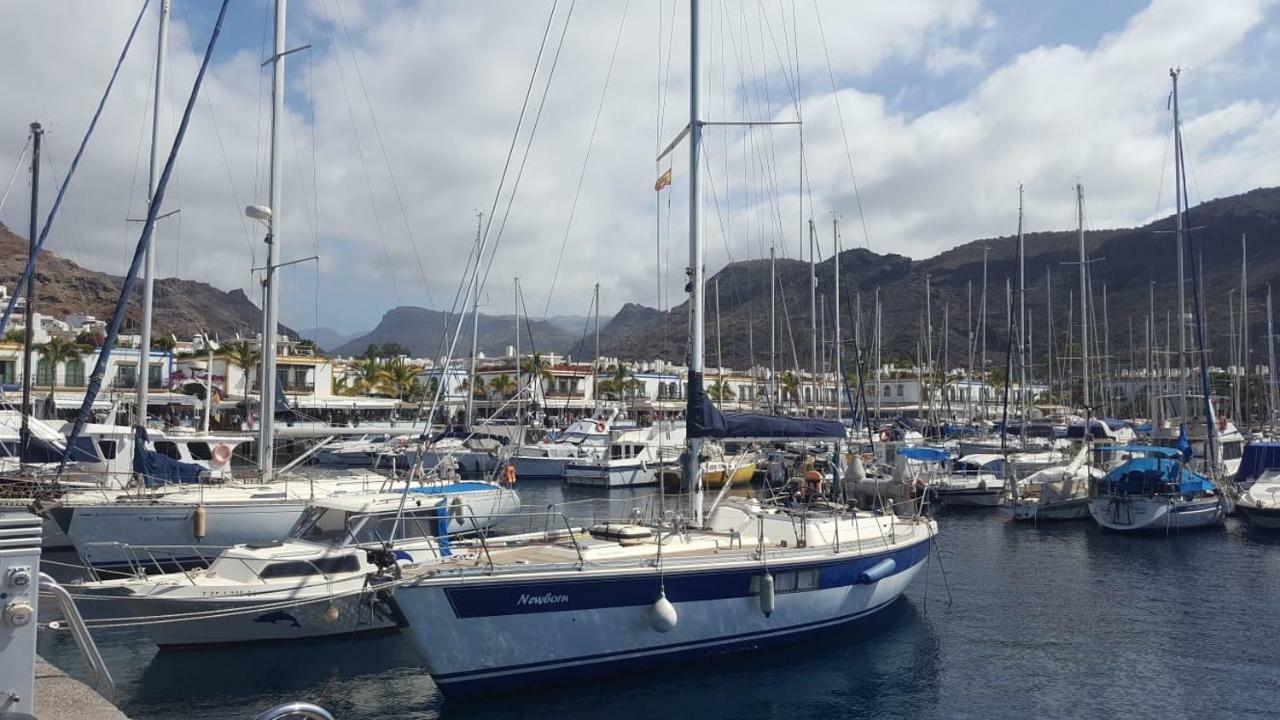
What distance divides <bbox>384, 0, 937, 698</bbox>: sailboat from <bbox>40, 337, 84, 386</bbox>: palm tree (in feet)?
191

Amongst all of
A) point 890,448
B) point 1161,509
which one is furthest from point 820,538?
point 890,448

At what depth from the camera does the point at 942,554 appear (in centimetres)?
2948

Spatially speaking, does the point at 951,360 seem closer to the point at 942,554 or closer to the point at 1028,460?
the point at 1028,460

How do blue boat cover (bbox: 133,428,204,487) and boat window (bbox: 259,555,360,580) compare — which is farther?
blue boat cover (bbox: 133,428,204,487)

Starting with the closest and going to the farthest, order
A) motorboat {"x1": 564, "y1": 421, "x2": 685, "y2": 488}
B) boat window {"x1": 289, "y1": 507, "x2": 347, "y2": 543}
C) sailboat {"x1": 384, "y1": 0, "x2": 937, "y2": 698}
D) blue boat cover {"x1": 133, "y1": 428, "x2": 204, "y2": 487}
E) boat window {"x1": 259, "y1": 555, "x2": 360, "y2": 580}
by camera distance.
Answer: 1. sailboat {"x1": 384, "y1": 0, "x2": 937, "y2": 698}
2. boat window {"x1": 259, "y1": 555, "x2": 360, "y2": 580}
3. boat window {"x1": 289, "y1": 507, "x2": 347, "y2": 543}
4. blue boat cover {"x1": 133, "y1": 428, "x2": 204, "y2": 487}
5. motorboat {"x1": 564, "y1": 421, "x2": 685, "y2": 488}

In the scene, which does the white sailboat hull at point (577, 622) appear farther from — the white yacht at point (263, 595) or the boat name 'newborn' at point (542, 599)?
the white yacht at point (263, 595)

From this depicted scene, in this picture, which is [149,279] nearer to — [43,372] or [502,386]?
[43,372]

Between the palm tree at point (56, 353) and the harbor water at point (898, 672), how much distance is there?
172 ft

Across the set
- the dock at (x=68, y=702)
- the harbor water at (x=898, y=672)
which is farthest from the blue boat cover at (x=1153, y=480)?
the dock at (x=68, y=702)

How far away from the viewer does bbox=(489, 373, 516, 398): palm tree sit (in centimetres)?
8622

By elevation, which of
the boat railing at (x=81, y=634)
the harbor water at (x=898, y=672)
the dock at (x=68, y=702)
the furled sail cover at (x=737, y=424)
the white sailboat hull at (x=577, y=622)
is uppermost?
the furled sail cover at (x=737, y=424)

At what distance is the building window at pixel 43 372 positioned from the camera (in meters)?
62.6

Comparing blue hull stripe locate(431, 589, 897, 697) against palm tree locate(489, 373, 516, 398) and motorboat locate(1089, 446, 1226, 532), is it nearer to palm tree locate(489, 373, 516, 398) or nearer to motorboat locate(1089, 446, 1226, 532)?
motorboat locate(1089, 446, 1226, 532)

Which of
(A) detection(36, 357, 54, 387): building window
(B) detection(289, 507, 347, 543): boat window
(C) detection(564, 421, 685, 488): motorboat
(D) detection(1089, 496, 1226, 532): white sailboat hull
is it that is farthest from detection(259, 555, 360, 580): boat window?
(A) detection(36, 357, 54, 387): building window
